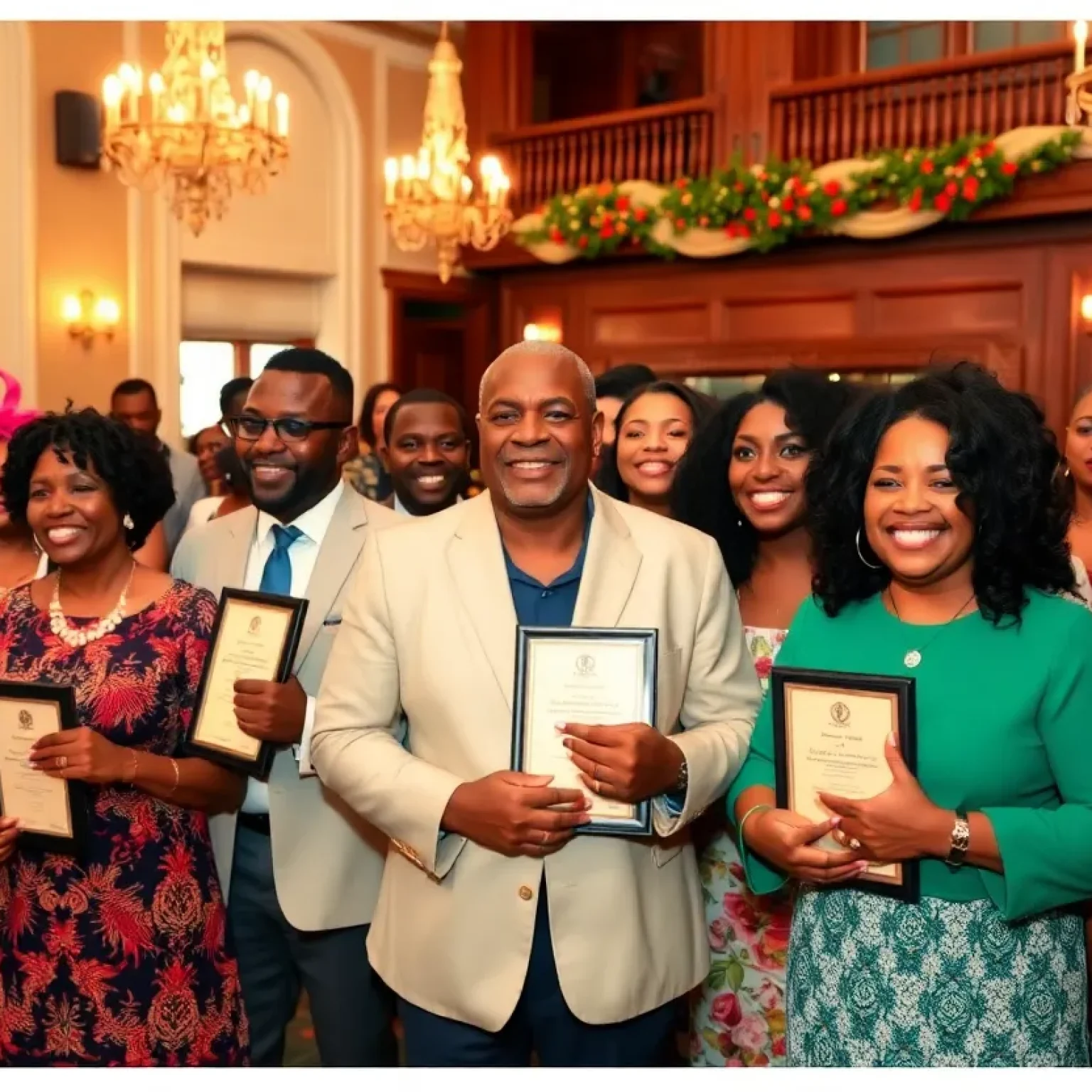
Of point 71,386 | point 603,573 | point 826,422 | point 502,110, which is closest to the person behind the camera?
point 603,573

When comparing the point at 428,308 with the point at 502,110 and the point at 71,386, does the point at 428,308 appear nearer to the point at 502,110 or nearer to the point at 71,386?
the point at 502,110

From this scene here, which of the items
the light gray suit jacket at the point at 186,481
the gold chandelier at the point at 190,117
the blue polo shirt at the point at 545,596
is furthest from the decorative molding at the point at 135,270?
the blue polo shirt at the point at 545,596

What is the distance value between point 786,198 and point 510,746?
7.80 meters

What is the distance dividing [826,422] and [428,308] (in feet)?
31.6

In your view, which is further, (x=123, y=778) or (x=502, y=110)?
(x=502, y=110)

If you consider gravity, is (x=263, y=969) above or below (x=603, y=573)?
below

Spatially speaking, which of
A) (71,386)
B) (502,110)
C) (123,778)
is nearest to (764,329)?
(502,110)

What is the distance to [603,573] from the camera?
7.75 ft

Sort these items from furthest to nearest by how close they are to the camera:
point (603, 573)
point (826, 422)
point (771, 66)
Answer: point (771, 66) < point (826, 422) < point (603, 573)

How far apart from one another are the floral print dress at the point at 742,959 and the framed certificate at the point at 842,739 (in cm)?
62

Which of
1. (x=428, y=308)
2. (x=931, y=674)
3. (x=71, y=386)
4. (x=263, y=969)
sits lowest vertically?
(x=263, y=969)

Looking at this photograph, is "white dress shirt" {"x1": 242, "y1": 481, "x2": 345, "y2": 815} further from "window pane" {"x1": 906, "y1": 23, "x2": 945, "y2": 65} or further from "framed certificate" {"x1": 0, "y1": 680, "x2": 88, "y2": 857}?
"window pane" {"x1": 906, "y1": 23, "x2": 945, "y2": 65}

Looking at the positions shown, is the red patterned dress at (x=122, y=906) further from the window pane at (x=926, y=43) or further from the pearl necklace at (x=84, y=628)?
the window pane at (x=926, y=43)

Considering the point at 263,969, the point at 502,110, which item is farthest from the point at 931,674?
the point at 502,110
